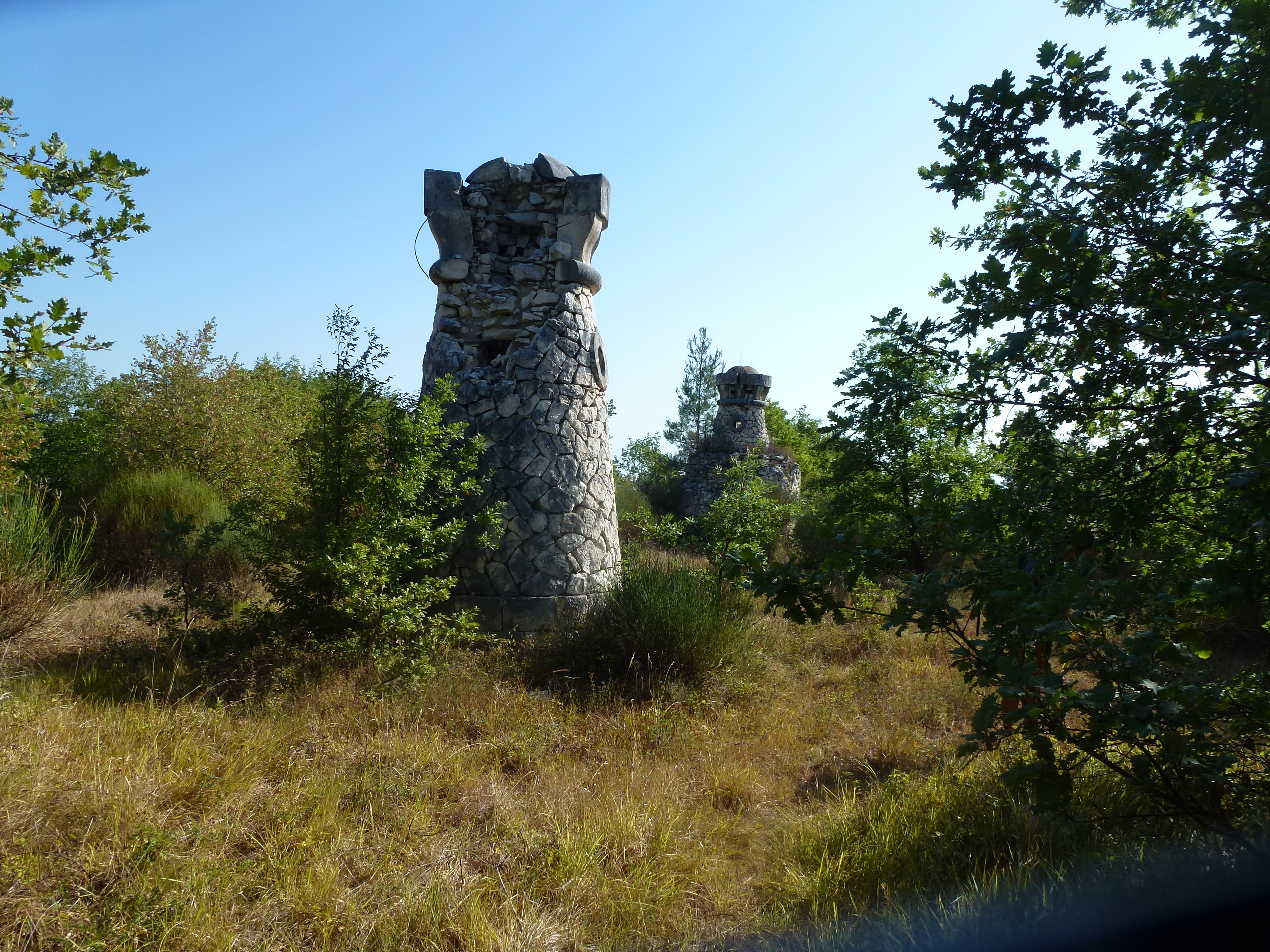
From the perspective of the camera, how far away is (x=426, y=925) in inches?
109

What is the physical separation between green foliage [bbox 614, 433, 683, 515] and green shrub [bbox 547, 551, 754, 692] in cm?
991

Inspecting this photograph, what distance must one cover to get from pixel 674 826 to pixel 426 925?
123cm

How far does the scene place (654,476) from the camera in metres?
18.6

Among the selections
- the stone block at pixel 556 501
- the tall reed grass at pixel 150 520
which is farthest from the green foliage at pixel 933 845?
the tall reed grass at pixel 150 520

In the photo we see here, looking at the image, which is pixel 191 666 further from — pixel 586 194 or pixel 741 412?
pixel 741 412

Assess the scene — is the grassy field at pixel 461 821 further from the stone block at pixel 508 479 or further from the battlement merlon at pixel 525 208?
the battlement merlon at pixel 525 208

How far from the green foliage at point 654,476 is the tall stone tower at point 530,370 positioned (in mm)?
9404

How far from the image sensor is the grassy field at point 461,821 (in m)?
2.79

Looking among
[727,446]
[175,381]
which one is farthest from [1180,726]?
[727,446]

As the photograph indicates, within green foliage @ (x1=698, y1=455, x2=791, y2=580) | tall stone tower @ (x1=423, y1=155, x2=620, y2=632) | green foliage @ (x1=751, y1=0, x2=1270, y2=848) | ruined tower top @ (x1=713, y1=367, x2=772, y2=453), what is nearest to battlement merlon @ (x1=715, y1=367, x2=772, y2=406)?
ruined tower top @ (x1=713, y1=367, x2=772, y2=453)

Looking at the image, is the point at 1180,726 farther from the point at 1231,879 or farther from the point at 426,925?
the point at 426,925

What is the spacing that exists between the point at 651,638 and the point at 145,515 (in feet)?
22.0

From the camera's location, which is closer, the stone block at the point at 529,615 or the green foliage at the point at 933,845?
the green foliage at the point at 933,845

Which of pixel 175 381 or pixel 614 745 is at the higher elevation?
pixel 175 381
